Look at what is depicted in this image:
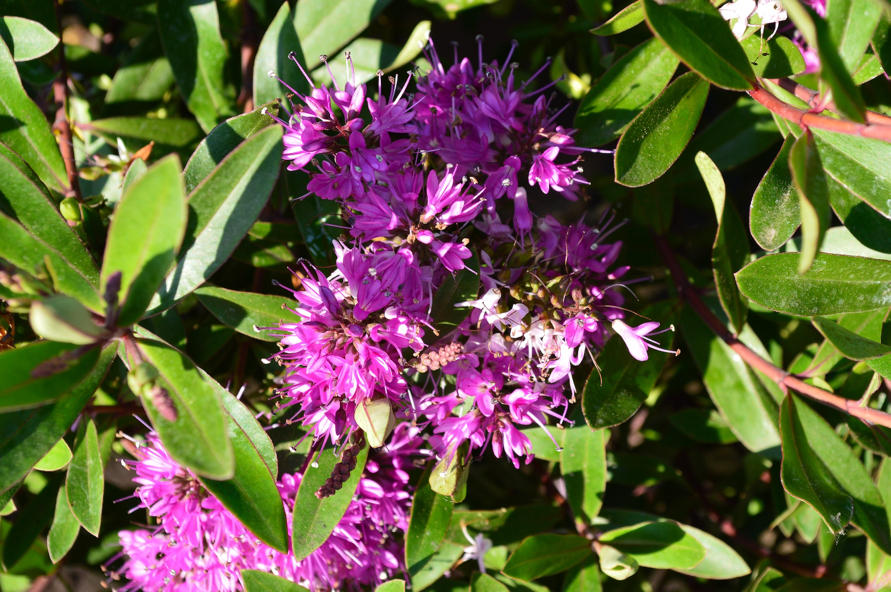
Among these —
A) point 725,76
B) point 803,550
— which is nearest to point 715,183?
point 725,76

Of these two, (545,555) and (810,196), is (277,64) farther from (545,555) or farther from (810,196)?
(545,555)

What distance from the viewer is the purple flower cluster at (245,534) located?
128cm

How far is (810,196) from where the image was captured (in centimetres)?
82

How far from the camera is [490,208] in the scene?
45.1 inches

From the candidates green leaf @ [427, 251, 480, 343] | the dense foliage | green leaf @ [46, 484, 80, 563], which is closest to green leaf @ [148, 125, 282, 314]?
the dense foliage

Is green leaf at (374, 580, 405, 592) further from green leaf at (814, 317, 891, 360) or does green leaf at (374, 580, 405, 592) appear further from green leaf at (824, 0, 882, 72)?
green leaf at (824, 0, 882, 72)

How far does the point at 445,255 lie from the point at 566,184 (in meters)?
0.30

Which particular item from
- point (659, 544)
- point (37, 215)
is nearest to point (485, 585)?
point (659, 544)

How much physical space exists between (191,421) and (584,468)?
971 millimetres

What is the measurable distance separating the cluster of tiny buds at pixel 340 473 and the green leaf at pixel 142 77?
3.98 feet

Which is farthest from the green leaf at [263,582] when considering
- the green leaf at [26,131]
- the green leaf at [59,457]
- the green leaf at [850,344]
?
the green leaf at [850,344]

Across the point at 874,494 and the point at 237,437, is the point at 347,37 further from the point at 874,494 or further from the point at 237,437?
the point at 874,494

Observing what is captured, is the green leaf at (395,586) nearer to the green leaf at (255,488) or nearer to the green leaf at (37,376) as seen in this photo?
the green leaf at (255,488)

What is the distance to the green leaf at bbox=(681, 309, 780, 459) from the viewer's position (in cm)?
149
